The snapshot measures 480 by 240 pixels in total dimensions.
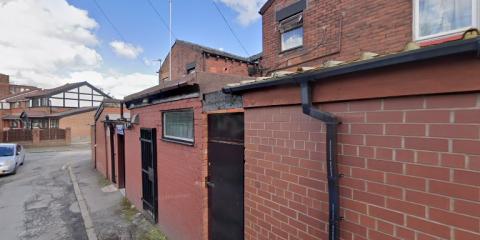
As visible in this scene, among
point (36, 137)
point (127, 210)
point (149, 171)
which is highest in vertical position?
point (149, 171)

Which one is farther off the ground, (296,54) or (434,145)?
(296,54)

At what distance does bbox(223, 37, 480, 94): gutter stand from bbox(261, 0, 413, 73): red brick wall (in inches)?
137

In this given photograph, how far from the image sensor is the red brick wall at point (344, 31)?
5590mm

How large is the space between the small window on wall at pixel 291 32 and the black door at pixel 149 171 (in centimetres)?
485

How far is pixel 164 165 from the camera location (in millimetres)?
5805

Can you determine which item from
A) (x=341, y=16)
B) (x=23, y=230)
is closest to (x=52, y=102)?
(x=23, y=230)

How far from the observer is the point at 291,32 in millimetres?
8398

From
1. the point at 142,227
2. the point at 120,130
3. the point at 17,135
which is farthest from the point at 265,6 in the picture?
the point at 17,135

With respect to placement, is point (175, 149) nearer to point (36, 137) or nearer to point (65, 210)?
point (65, 210)

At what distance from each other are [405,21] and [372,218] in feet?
16.6

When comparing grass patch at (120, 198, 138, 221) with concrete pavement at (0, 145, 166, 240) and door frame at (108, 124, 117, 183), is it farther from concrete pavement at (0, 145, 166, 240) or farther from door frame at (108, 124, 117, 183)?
door frame at (108, 124, 117, 183)

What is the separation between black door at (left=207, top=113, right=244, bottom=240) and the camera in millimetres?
3457

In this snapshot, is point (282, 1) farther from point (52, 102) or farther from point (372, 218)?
point (52, 102)

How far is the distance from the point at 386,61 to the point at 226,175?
265cm
